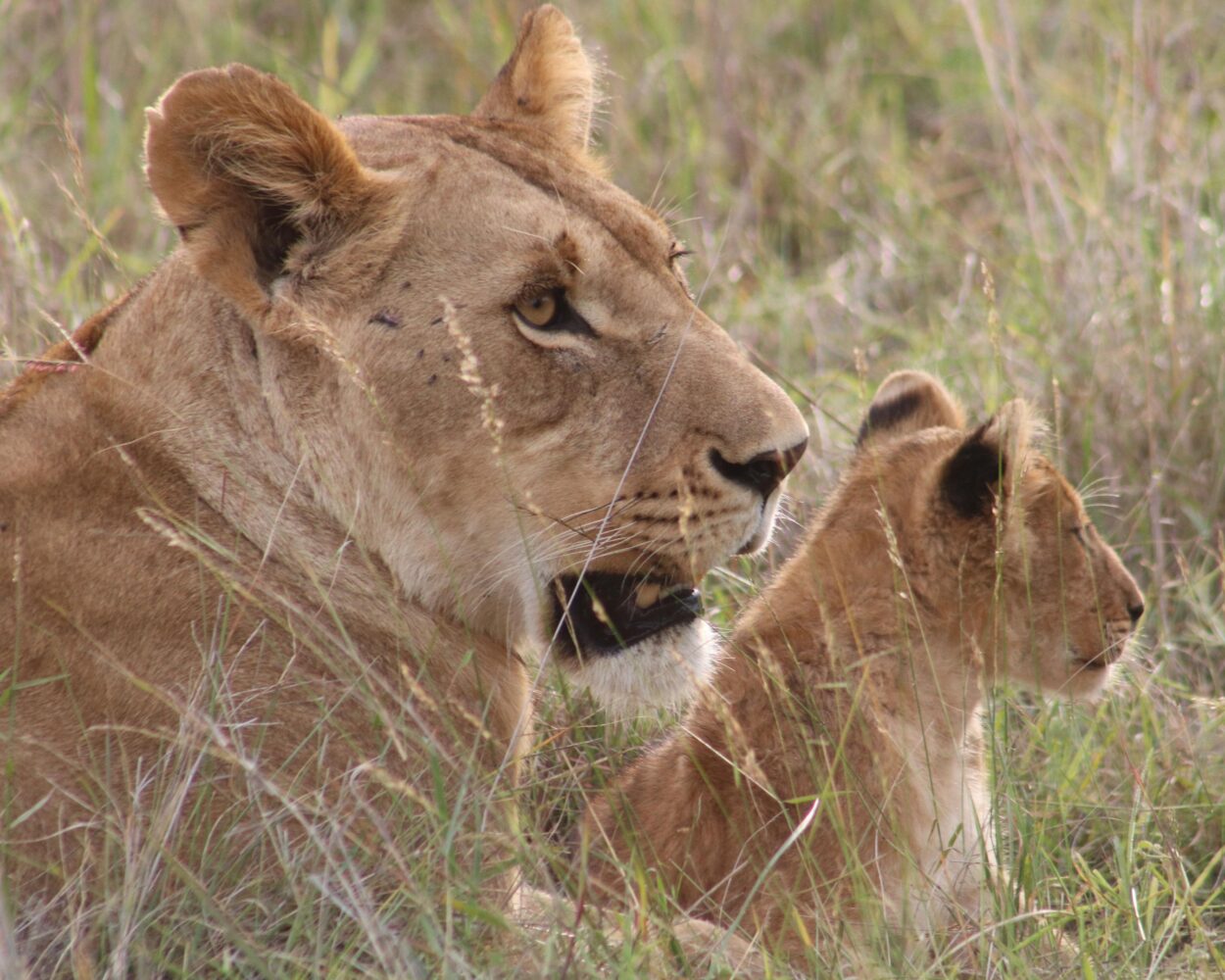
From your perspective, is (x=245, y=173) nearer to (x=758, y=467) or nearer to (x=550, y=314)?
(x=550, y=314)

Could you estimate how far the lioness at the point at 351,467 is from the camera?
263 cm

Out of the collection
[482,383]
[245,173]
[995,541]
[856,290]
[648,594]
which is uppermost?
[245,173]

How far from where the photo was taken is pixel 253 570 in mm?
2762

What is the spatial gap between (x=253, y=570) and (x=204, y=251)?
0.51 meters

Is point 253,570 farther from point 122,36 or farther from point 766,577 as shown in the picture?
point 122,36

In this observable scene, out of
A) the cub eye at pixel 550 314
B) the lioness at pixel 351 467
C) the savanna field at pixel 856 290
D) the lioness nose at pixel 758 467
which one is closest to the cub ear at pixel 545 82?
the savanna field at pixel 856 290

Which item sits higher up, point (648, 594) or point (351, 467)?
point (351, 467)

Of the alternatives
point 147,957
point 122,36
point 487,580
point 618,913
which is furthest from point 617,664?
point 122,36

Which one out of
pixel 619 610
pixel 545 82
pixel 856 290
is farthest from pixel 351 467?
pixel 856 290

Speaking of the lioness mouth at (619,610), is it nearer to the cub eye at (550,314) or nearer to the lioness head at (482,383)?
the lioness head at (482,383)

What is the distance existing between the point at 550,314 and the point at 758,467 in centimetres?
43

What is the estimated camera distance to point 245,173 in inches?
106

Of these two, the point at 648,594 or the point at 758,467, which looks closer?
the point at 758,467

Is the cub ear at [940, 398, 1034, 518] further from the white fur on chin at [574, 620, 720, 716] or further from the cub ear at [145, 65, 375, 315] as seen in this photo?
the cub ear at [145, 65, 375, 315]
